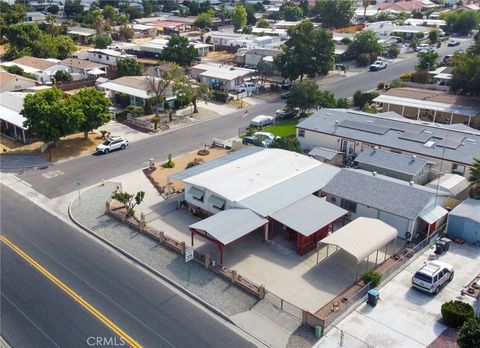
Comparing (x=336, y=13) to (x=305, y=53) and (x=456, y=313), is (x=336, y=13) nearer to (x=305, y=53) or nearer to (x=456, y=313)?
(x=305, y=53)

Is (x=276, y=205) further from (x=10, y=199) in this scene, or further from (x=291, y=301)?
(x=10, y=199)

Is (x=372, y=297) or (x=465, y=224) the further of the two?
(x=465, y=224)

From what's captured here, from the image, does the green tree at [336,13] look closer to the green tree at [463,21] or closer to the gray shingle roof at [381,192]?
the green tree at [463,21]

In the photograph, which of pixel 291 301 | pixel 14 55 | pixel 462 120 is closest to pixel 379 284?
pixel 291 301

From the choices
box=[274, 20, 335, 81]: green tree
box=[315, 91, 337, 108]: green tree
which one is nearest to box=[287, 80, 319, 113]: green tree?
box=[315, 91, 337, 108]: green tree

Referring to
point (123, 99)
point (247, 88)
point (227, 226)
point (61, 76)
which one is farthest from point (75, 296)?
point (61, 76)
